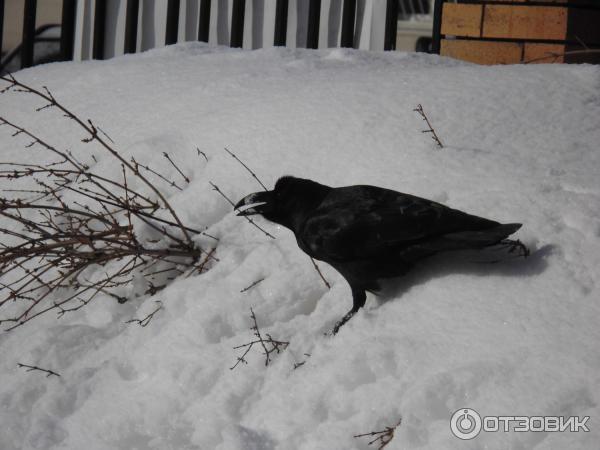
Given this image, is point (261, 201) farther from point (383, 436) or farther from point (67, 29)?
point (67, 29)

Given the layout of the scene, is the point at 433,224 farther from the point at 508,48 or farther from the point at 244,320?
the point at 508,48

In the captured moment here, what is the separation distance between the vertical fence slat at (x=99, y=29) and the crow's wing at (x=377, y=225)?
3.95m

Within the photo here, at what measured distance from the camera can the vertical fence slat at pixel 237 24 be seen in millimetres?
5430

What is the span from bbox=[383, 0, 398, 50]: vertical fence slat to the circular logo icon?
3.88m

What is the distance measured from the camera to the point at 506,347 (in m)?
2.02

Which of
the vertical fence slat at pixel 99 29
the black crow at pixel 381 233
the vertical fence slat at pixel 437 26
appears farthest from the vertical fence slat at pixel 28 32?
the black crow at pixel 381 233

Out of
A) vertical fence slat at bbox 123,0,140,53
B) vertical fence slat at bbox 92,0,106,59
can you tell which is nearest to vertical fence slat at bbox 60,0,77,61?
vertical fence slat at bbox 92,0,106,59

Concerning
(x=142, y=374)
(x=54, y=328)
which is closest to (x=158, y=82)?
(x=54, y=328)

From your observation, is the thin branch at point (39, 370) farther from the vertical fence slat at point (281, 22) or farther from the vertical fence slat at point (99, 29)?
the vertical fence slat at point (99, 29)

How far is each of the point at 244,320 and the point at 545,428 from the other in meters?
1.14

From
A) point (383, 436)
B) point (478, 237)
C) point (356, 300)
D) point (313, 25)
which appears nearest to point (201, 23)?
point (313, 25)

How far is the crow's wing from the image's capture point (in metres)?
2.34

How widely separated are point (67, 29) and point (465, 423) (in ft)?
16.7

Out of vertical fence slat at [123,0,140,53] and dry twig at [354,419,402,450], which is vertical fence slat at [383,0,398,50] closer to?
vertical fence slat at [123,0,140,53]
